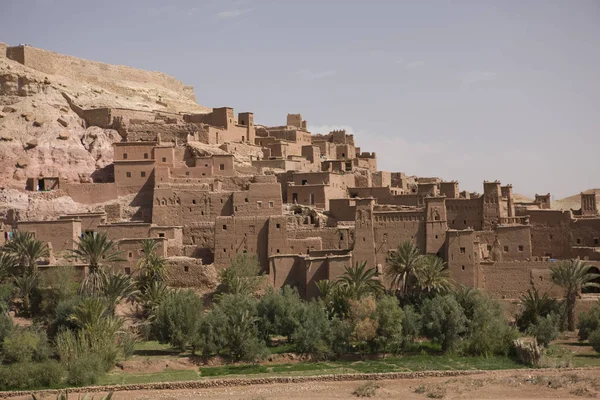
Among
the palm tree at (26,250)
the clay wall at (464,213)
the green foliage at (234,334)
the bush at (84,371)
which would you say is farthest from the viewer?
the clay wall at (464,213)

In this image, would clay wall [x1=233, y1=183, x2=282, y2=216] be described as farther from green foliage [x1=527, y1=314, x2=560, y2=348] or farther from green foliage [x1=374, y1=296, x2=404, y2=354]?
green foliage [x1=527, y1=314, x2=560, y2=348]

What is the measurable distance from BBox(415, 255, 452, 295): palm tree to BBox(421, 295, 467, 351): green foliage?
2.38 ft

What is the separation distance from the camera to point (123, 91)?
5944 cm

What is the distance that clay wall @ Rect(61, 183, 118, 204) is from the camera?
4619cm

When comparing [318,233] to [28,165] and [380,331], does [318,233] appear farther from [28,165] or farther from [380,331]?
[28,165]

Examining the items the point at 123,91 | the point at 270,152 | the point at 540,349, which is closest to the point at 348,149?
the point at 270,152

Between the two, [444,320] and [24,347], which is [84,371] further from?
[444,320]

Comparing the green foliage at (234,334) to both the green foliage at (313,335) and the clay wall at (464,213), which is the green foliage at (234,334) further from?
the clay wall at (464,213)

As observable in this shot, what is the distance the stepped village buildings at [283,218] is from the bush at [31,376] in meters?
7.67

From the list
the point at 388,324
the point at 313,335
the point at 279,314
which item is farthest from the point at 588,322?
the point at 279,314

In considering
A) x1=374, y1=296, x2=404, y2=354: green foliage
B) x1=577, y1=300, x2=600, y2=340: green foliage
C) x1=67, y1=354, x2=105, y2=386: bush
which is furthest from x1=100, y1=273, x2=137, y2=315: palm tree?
x1=577, y1=300, x2=600, y2=340: green foliage

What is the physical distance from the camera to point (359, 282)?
3862 centimetres

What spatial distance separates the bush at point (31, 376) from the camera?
33.5 metres

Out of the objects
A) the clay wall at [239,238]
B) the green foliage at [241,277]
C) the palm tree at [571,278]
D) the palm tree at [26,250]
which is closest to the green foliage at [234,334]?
the green foliage at [241,277]
